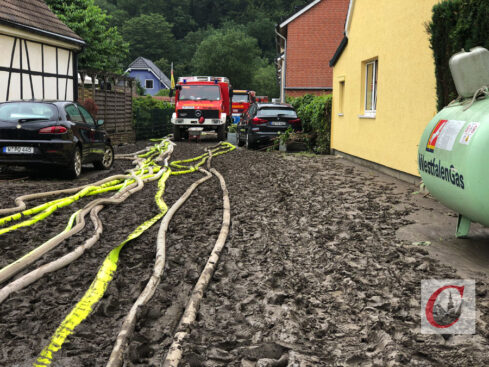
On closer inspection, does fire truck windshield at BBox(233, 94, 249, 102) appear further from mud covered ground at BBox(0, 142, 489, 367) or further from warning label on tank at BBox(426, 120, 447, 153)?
warning label on tank at BBox(426, 120, 447, 153)

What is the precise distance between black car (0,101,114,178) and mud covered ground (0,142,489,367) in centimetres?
226

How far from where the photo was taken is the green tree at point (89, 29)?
Answer: 37.1 meters

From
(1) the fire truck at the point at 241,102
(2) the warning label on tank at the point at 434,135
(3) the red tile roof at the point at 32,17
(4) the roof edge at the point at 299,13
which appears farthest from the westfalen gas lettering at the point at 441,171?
(1) the fire truck at the point at 241,102

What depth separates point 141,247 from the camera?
606 cm

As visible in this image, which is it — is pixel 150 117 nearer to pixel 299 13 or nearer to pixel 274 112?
pixel 274 112

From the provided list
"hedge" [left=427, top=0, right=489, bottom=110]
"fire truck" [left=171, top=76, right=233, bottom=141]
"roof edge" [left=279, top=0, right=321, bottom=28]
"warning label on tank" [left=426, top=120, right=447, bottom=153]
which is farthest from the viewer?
"roof edge" [left=279, top=0, right=321, bottom=28]

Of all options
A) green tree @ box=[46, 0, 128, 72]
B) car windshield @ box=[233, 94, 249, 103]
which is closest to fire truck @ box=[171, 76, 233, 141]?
green tree @ box=[46, 0, 128, 72]

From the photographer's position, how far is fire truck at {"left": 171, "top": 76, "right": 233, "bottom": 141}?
26.4 meters

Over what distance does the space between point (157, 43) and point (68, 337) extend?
9721 centimetres

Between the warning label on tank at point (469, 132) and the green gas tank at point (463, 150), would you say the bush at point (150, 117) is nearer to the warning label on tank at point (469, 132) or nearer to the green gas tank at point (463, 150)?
the green gas tank at point (463, 150)

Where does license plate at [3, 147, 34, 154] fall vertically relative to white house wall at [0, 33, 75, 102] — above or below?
below

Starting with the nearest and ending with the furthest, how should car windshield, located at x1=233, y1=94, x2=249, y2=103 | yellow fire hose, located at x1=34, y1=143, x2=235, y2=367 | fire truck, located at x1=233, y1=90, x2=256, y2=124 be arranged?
yellow fire hose, located at x1=34, y1=143, x2=235, y2=367 → fire truck, located at x1=233, y1=90, x2=256, y2=124 → car windshield, located at x1=233, y1=94, x2=249, y2=103

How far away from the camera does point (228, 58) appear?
9012 cm

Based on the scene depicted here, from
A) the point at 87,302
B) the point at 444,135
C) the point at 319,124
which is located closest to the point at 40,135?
the point at 87,302
